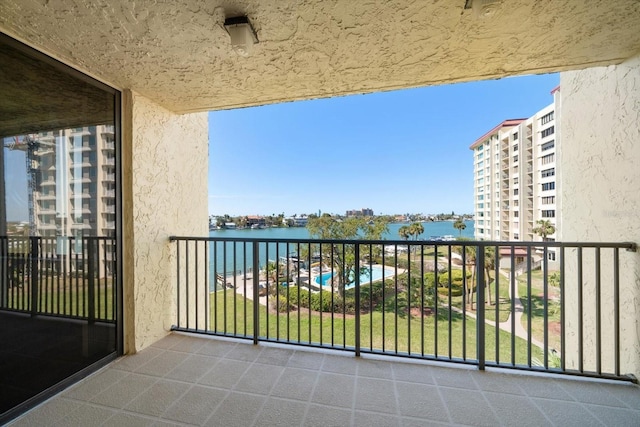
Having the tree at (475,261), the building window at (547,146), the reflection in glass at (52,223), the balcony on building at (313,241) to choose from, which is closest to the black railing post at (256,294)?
the balcony on building at (313,241)

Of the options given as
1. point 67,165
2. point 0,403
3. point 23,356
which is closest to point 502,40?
point 67,165

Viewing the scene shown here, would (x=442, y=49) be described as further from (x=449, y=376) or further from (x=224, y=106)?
(x=449, y=376)

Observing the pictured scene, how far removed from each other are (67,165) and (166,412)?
183 centimetres

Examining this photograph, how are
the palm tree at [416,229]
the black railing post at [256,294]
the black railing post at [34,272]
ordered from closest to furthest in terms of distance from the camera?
the black railing post at [34,272] → the black railing post at [256,294] → the palm tree at [416,229]

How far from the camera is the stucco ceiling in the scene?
1.27m

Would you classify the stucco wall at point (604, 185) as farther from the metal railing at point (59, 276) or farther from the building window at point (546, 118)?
the building window at point (546, 118)

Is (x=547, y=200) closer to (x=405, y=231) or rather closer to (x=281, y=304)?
(x=405, y=231)

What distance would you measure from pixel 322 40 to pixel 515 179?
627 inches

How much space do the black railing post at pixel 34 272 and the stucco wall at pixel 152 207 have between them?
22.2 inches

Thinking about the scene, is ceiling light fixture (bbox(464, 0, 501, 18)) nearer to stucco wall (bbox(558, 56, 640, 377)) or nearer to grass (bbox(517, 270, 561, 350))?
stucco wall (bbox(558, 56, 640, 377))

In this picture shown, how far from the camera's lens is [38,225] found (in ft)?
5.30

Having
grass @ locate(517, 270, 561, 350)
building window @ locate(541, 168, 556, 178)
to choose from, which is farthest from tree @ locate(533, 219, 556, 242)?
building window @ locate(541, 168, 556, 178)

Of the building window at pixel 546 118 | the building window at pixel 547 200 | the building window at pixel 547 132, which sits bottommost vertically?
the building window at pixel 547 200

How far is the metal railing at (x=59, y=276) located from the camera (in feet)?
4.91
